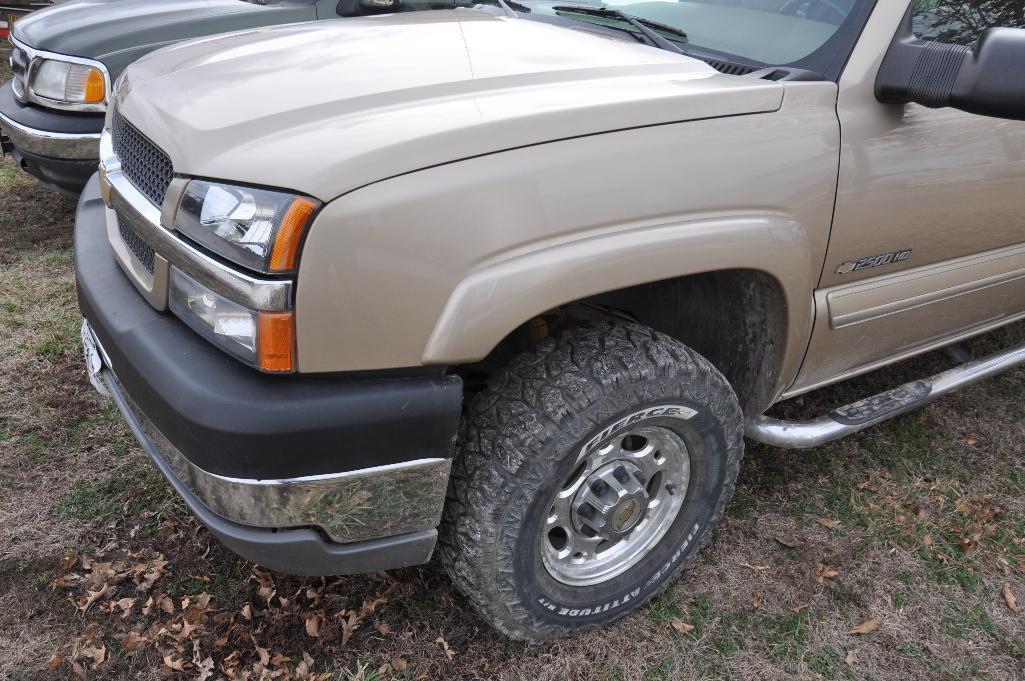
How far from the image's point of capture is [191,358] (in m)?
1.69

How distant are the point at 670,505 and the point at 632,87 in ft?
3.82

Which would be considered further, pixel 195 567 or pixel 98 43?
pixel 98 43

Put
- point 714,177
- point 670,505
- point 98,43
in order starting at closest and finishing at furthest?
point 714,177 < point 670,505 < point 98,43

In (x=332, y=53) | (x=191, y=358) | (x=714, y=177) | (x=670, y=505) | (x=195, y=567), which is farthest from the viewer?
(x=195, y=567)

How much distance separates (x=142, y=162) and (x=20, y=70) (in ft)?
10.7

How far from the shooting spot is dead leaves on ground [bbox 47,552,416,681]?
216cm

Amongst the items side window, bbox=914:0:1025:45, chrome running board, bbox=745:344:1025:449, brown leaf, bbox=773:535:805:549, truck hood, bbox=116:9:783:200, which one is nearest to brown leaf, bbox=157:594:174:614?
truck hood, bbox=116:9:783:200

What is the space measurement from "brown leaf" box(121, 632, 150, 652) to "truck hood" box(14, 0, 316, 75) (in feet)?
10.2

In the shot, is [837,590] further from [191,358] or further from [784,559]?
[191,358]

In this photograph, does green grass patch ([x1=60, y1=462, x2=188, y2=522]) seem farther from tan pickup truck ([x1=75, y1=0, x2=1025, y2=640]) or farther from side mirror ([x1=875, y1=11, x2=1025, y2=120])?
side mirror ([x1=875, y1=11, x2=1025, y2=120])

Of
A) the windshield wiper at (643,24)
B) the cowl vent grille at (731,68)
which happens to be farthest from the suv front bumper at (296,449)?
the windshield wiper at (643,24)

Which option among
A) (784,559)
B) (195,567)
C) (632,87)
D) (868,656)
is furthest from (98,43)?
(868,656)

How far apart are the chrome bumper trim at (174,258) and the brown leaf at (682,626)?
4.99 ft

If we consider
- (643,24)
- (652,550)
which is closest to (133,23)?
(643,24)
